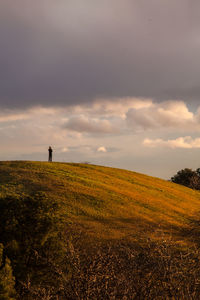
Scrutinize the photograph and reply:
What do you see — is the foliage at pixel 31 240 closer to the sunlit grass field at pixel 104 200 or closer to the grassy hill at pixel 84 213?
the grassy hill at pixel 84 213

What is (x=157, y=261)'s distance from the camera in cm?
1434

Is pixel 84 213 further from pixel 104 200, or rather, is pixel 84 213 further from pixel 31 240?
pixel 31 240

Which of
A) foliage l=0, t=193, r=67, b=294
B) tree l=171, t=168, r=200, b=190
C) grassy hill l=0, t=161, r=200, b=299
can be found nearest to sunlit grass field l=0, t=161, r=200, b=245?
grassy hill l=0, t=161, r=200, b=299

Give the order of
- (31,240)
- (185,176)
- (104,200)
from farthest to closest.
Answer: (185,176) → (104,200) → (31,240)

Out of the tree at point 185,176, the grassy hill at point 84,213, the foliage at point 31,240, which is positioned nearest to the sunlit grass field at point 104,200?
the grassy hill at point 84,213

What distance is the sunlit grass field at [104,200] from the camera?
3544 centimetres

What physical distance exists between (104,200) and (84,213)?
6.30m

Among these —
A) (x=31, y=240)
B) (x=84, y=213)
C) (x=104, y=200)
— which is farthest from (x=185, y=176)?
(x=31, y=240)

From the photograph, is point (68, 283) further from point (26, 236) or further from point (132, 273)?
point (26, 236)

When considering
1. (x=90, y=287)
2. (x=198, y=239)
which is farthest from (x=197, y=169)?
(x=90, y=287)

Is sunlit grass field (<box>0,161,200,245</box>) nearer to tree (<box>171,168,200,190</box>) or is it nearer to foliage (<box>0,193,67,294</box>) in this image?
foliage (<box>0,193,67,294</box>)

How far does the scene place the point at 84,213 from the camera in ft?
128

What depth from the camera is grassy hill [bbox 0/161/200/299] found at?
20.0 meters

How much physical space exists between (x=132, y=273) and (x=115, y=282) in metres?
0.84
